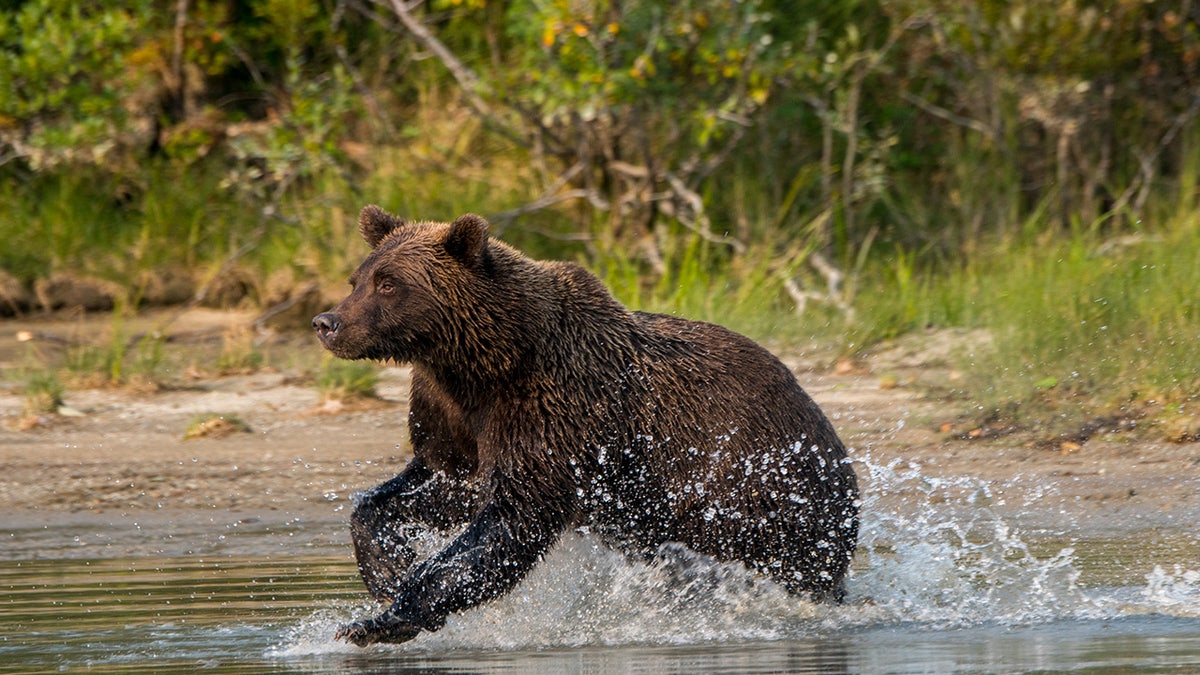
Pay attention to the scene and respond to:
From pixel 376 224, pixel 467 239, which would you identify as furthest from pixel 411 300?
pixel 376 224

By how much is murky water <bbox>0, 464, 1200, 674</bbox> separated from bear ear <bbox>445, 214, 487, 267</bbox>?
1.05 meters

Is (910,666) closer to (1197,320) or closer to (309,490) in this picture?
(309,490)

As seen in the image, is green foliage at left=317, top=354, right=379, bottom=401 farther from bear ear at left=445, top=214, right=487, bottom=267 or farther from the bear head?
bear ear at left=445, top=214, right=487, bottom=267

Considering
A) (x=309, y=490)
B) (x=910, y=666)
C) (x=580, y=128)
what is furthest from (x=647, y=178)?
(x=910, y=666)

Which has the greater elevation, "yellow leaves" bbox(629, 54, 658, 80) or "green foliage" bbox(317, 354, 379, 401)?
"yellow leaves" bbox(629, 54, 658, 80)

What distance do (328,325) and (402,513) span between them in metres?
0.78

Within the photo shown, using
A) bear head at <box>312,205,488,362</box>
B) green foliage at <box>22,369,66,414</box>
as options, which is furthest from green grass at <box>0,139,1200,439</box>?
bear head at <box>312,205,488,362</box>

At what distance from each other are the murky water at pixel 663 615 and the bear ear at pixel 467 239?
3.44 feet

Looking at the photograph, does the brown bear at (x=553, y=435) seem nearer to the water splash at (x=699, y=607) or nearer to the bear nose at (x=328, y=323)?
the bear nose at (x=328, y=323)

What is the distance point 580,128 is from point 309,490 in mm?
4258

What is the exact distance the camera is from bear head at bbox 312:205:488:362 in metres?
5.64

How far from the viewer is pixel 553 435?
18.5ft

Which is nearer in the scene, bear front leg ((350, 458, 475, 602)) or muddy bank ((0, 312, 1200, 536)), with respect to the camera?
bear front leg ((350, 458, 475, 602))

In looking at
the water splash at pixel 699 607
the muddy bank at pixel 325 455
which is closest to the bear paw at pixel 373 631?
the water splash at pixel 699 607
